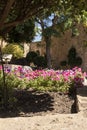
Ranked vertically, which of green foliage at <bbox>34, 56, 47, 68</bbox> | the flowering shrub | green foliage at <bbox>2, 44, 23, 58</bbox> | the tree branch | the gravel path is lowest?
the gravel path

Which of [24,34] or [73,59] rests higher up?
[24,34]

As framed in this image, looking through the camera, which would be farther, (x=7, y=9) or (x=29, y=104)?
(x=29, y=104)

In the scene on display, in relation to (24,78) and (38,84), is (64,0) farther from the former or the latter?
(24,78)

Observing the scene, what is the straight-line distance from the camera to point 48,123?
6953mm

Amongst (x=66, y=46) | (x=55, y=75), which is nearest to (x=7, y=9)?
(x=55, y=75)

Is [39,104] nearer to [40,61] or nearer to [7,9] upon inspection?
[7,9]

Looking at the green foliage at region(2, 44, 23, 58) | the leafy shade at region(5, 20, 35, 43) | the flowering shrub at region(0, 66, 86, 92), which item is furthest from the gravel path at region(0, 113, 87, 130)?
the green foliage at region(2, 44, 23, 58)

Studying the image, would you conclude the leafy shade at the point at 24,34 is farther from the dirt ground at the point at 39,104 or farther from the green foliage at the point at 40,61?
the dirt ground at the point at 39,104

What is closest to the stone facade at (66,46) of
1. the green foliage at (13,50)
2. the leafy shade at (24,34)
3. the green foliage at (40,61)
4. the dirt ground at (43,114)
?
the green foliage at (40,61)

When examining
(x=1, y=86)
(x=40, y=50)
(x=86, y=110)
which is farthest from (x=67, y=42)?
(x=86, y=110)

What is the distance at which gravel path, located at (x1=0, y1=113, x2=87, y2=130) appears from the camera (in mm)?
6633

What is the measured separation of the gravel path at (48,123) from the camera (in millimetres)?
6633

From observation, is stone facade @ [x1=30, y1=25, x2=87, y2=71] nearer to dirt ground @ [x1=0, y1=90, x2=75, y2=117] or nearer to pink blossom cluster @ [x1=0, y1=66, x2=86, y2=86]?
pink blossom cluster @ [x1=0, y1=66, x2=86, y2=86]

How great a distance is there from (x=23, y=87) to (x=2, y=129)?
273 inches
